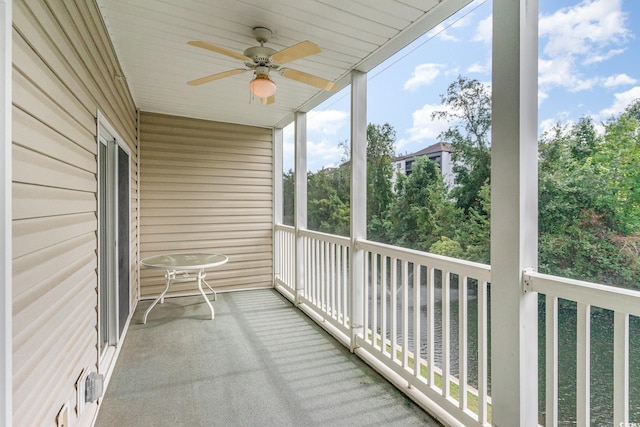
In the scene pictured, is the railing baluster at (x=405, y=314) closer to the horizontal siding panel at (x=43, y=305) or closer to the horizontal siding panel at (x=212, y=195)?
the horizontal siding panel at (x=43, y=305)

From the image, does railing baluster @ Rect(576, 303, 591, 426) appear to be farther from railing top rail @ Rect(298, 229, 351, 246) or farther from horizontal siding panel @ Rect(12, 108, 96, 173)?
horizontal siding panel @ Rect(12, 108, 96, 173)

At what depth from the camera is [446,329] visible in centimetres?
201

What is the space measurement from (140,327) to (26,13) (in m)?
3.13

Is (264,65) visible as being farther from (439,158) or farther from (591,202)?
(591,202)

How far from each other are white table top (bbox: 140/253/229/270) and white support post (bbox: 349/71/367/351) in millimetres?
1702

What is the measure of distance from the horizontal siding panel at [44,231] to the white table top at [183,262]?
172cm

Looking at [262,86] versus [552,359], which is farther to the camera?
[262,86]

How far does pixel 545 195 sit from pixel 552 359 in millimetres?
738

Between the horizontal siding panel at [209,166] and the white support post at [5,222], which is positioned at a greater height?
the horizontal siding panel at [209,166]

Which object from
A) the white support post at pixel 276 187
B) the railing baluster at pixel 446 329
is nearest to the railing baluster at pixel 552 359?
the railing baluster at pixel 446 329

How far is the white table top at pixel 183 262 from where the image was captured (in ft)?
11.5

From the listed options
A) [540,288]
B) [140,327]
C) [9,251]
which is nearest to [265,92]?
[9,251]

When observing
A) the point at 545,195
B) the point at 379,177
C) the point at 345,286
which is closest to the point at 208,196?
the point at 345,286

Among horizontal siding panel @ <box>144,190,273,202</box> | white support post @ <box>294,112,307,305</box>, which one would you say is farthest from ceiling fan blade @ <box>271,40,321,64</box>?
horizontal siding panel @ <box>144,190,273,202</box>
